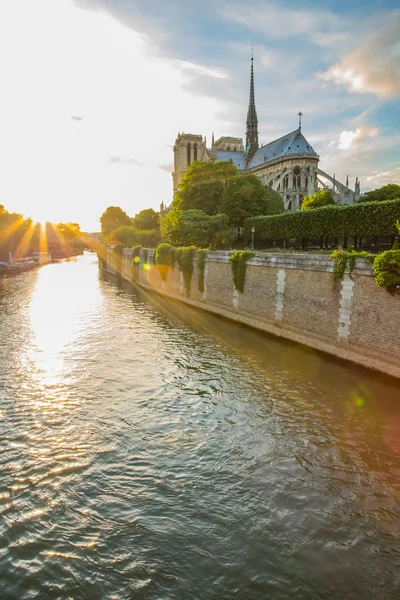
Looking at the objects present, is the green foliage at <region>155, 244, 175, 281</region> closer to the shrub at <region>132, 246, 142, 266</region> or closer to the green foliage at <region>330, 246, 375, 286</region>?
the shrub at <region>132, 246, 142, 266</region>

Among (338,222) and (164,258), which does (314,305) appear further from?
(164,258)

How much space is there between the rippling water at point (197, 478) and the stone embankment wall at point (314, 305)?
125cm

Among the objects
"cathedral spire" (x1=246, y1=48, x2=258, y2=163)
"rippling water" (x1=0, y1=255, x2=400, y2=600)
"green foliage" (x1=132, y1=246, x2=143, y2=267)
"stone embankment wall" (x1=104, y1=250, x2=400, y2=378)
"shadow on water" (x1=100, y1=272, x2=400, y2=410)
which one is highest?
"cathedral spire" (x1=246, y1=48, x2=258, y2=163)

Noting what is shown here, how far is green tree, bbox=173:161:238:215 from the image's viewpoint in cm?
4303

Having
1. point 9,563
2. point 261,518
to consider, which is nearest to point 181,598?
point 261,518

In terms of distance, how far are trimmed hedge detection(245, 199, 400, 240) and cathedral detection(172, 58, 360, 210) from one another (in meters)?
38.0

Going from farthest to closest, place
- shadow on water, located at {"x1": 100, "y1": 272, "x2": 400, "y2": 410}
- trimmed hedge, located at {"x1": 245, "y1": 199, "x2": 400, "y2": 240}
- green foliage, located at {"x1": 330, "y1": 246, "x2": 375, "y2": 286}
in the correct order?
trimmed hedge, located at {"x1": 245, "y1": 199, "x2": 400, "y2": 240}, green foliage, located at {"x1": 330, "y1": 246, "x2": 375, "y2": 286}, shadow on water, located at {"x1": 100, "y1": 272, "x2": 400, "y2": 410}

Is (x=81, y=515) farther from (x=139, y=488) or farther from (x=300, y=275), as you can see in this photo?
(x=300, y=275)

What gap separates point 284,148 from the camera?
80312mm

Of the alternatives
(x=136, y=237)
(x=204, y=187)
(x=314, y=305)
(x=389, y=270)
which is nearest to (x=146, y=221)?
(x=136, y=237)

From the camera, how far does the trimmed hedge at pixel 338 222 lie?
23939 mm

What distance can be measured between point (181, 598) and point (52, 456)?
5.07 m

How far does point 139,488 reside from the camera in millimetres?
8750

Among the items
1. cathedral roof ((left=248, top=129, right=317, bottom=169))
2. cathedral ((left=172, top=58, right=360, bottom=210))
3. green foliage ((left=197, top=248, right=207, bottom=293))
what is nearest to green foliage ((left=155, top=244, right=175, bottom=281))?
green foliage ((left=197, top=248, right=207, bottom=293))
